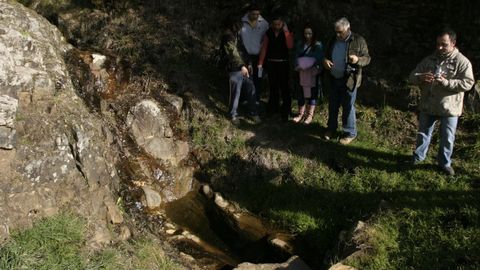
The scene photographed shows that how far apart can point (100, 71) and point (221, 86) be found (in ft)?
7.85

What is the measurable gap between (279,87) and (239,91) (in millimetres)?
769

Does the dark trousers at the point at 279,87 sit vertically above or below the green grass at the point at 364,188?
above

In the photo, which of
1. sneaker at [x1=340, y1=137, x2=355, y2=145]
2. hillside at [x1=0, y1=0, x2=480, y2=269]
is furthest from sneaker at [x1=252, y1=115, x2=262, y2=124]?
sneaker at [x1=340, y1=137, x2=355, y2=145]

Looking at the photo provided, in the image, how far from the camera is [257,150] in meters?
8.82

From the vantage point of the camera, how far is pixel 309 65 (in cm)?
841

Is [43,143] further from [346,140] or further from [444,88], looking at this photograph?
[444,88]

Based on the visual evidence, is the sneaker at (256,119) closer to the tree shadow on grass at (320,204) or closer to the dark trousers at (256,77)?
the dark trousers at (256,77)

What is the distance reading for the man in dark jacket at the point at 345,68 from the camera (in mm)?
7668

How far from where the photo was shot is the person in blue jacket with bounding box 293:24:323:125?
8344 millimetres

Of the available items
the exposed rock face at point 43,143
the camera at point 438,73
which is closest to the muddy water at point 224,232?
the exposed rock face at point 43,143

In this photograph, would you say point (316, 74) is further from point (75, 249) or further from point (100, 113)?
point (75, 249)

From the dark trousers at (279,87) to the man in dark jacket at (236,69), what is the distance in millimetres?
359

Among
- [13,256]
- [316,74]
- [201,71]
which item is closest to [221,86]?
[201,71]

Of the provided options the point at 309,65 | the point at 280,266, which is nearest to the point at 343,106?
the point at 309,65
